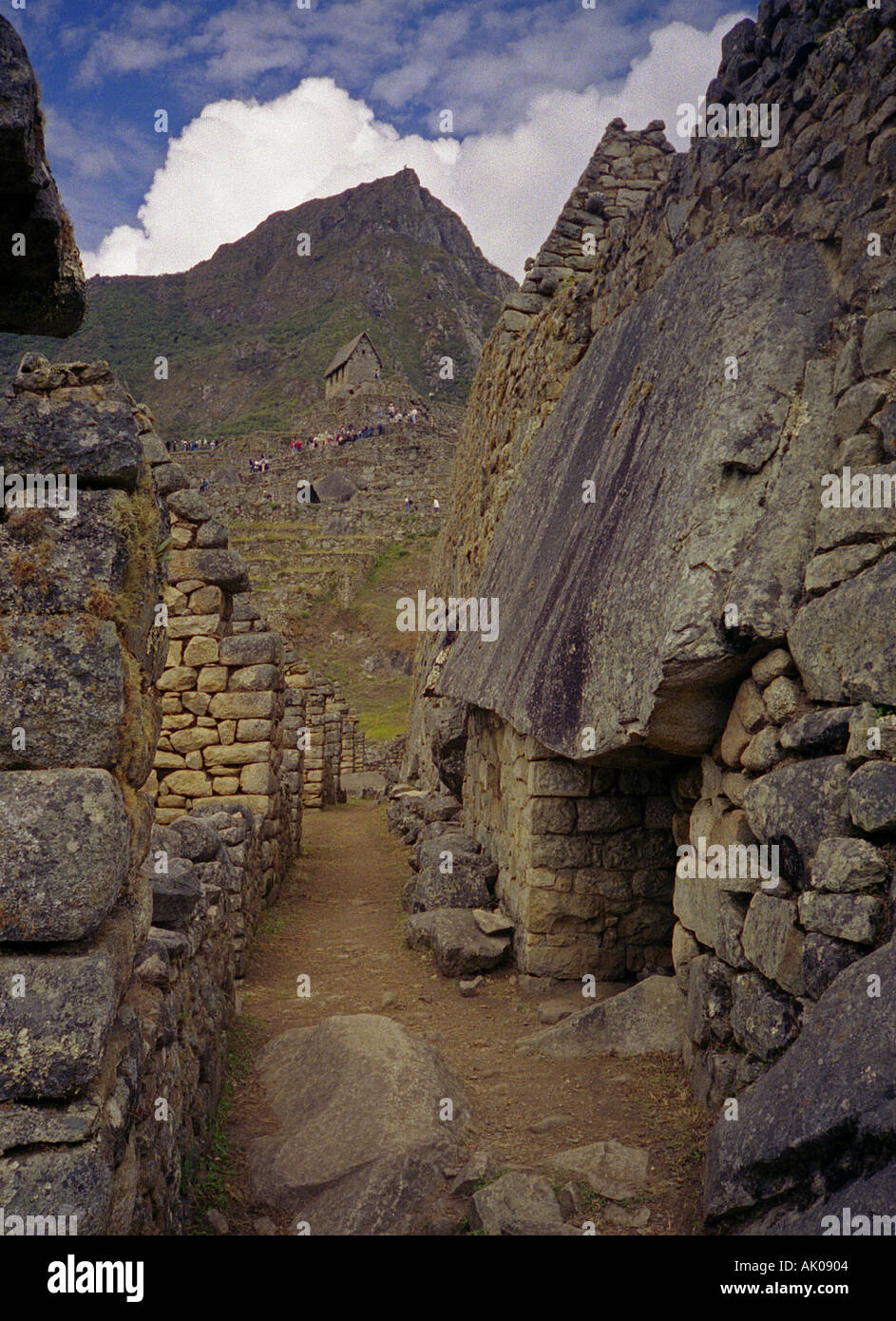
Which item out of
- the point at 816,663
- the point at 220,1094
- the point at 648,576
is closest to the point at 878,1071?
the point at 816,663

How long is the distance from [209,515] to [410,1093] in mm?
6102

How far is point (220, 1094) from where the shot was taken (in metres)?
4.25

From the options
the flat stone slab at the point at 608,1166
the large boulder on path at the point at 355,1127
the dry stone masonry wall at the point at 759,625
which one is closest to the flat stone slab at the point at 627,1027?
the dry stone masonry wall at the point at 759,625

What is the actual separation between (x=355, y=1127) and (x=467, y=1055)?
141 centimetres

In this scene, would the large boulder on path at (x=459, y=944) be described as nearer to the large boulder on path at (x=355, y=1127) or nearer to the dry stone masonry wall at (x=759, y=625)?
the dry stone masonry wall at (x=759, y=625)

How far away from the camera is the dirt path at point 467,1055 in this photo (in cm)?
377

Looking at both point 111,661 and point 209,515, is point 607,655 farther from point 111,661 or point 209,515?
point 209,515

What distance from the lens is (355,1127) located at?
12.5 ft

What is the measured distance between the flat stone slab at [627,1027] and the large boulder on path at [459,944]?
1254 mm

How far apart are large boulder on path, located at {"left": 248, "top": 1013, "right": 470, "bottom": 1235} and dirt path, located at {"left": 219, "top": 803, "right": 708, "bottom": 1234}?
13 centimetres

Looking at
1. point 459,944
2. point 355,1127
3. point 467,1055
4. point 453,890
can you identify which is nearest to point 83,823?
point 355,1127

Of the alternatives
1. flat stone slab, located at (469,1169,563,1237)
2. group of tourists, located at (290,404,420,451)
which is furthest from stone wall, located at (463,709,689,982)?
group of tourists, located at (290,404,420,451)

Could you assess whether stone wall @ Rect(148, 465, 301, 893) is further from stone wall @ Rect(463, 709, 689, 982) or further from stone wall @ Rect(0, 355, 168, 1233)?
stone wall @ Rect(0, 355, 168, 1233)

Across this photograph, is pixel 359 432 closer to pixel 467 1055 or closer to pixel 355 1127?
pixel 467 1055
